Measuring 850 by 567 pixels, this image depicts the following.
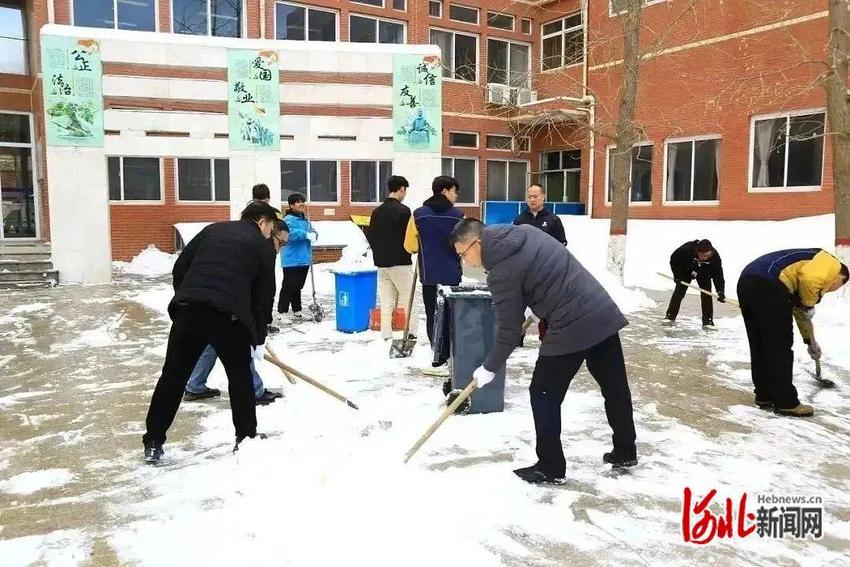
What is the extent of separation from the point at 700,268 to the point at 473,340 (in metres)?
4.67

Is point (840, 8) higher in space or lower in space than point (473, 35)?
lower

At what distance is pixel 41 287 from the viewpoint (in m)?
12.1

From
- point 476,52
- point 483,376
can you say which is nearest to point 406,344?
point 483,376

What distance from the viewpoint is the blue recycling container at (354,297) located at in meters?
7.89

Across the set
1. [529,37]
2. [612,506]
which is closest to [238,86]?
[612,506]

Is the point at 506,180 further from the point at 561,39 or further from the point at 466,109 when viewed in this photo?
the point at 561,39

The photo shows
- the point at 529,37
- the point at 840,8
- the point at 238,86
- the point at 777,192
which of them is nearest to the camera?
the point at 840,8

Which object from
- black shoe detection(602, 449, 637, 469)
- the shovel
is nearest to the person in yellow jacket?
black shoe detection(602, 449, 637, 469)

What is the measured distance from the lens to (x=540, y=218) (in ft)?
23.3

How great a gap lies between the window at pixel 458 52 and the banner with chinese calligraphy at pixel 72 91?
12311 millimetres

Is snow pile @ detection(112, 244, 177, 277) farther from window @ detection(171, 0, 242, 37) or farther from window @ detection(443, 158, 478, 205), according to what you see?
window @ detection(443, 158, 478, 205)

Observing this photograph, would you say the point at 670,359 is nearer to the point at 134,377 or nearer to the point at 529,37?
the point at 134,377

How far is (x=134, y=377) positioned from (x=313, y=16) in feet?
54.0

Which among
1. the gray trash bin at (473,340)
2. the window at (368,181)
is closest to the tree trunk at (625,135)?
the gray trash bin at (473,340)
